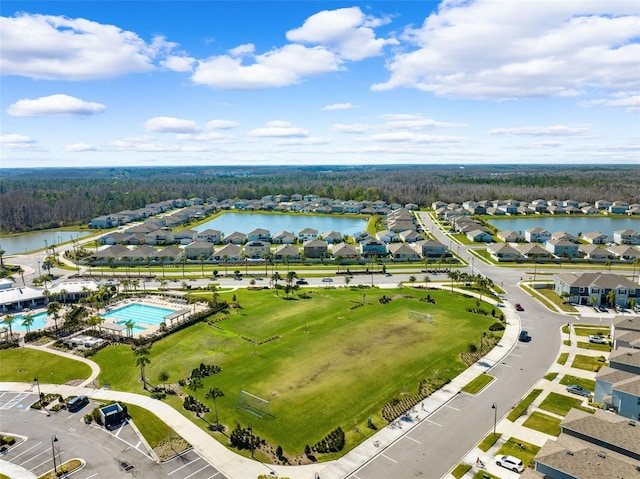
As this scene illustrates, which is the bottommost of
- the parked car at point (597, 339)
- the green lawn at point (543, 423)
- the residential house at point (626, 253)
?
→ the green lawn at point (543, 423)

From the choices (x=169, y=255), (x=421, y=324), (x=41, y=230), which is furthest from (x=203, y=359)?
(x=41, y=230)

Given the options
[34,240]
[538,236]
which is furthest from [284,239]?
[34,240]

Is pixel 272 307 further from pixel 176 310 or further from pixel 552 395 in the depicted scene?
pixel 552 395

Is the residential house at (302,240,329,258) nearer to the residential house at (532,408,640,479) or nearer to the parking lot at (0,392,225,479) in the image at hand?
the parking lot at (0,392,225,479)

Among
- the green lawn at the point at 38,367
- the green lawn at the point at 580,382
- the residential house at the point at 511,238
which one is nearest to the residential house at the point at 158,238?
the green lawn at the point at 38,367

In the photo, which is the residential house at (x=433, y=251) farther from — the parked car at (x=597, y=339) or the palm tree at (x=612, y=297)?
the parked car at (x=597, y=339)

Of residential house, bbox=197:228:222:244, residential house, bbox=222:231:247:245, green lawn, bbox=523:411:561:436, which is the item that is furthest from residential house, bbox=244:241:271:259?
green lawn, bbox=523:411:561:436
